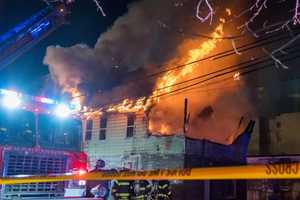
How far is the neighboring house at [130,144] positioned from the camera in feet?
70.3

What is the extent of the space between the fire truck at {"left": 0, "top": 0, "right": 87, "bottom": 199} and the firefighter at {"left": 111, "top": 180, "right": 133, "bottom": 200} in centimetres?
96

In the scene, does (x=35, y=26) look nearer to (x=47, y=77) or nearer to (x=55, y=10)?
(x=55, y=10)

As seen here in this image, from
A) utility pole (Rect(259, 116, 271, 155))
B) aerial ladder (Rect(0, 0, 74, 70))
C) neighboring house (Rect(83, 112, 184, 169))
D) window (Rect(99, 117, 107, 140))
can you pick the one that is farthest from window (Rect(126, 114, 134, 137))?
aerial ladder (Rect(0, 0, 74, 70))

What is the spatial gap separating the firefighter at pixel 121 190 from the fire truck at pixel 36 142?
38.0 inches

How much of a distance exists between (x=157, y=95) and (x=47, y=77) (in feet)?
28.9

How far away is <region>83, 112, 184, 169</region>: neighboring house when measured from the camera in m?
21.4

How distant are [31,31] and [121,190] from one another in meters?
5.78

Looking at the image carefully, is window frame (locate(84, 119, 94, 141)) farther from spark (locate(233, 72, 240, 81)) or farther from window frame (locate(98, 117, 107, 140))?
spark (locate(233, 72, 240, 81))

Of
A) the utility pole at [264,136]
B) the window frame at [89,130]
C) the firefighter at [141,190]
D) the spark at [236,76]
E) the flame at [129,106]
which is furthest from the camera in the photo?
the window frame at [89,130]

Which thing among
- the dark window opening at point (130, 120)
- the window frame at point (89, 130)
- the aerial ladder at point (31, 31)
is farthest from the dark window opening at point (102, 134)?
the aerial ladder at point (31, 31)

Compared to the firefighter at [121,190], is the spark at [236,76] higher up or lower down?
higher up

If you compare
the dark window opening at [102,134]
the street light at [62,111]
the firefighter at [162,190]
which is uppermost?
the dark window opening at [102,134]

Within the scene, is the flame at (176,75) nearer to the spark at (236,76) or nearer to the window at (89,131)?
the spark at (236,76)

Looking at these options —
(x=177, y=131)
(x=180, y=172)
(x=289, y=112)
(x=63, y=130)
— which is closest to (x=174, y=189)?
(x=177, y=131)
